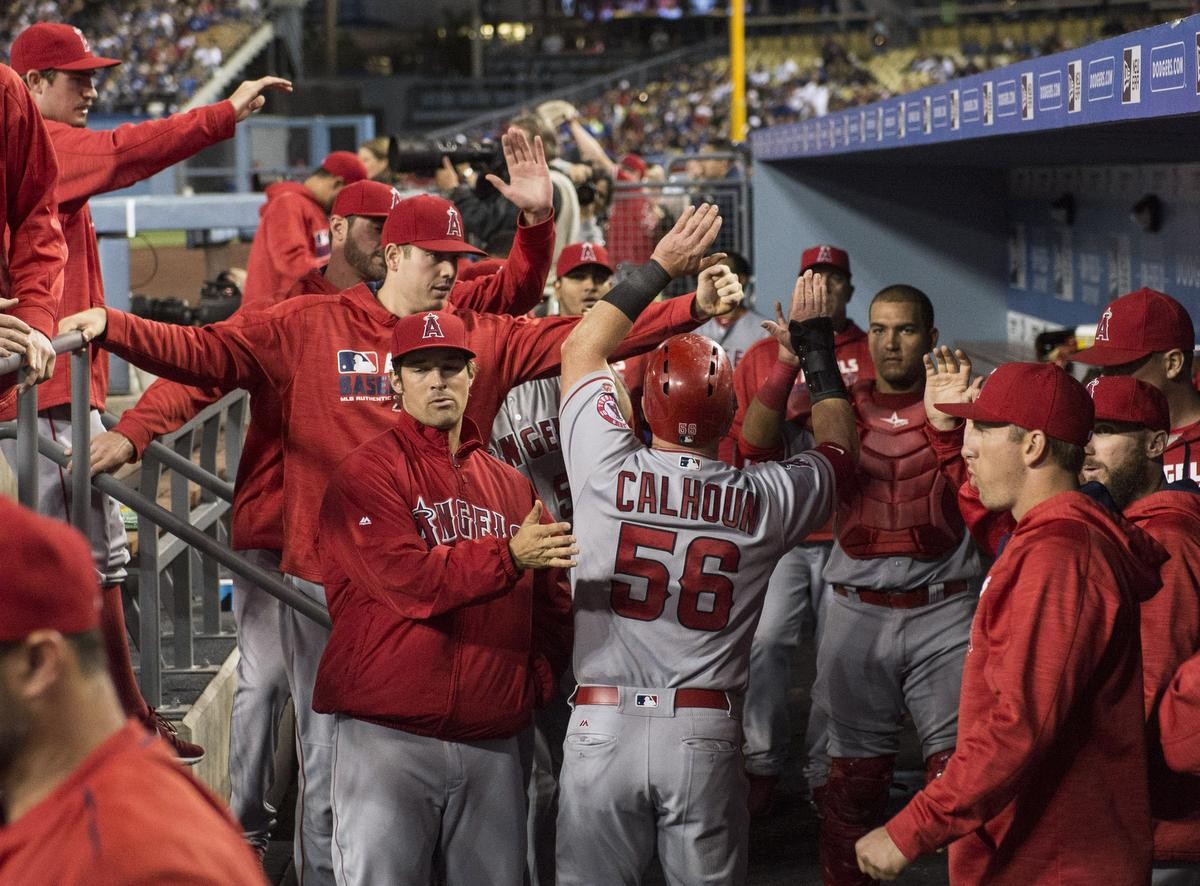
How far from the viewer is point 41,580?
166 centimetres

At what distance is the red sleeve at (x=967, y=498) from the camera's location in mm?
4293

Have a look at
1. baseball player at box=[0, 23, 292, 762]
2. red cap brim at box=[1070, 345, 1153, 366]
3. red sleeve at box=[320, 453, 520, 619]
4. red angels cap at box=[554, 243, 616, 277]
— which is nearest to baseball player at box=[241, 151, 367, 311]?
red angels cap at box=[554, 243, 616, 277]

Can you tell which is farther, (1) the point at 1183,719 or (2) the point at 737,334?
(2) the point at 737,334

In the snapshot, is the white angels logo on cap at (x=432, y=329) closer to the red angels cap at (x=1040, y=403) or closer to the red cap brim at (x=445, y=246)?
the red cap brim at (x=445, y=246)

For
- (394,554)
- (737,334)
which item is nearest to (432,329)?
(394,554)

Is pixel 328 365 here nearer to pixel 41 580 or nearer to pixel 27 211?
pixel 27 211

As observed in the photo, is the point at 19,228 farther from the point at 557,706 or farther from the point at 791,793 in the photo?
the point at 791,793

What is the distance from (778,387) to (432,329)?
118 cm

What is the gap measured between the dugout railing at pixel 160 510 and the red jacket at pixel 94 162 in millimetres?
326

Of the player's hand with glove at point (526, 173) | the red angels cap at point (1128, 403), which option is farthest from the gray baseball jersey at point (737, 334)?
the red angels cap at point (1128, 403)

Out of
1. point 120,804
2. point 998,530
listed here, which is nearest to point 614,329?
point 998,530

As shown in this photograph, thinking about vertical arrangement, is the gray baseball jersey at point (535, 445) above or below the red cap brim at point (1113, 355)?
below

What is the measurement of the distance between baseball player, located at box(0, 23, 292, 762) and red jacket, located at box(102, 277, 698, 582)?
39 centimetres

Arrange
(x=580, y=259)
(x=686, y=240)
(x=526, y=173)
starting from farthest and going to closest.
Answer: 1. (x=580, y=259)
2. (x=526, y=173)
3. (x=686, y=240)
